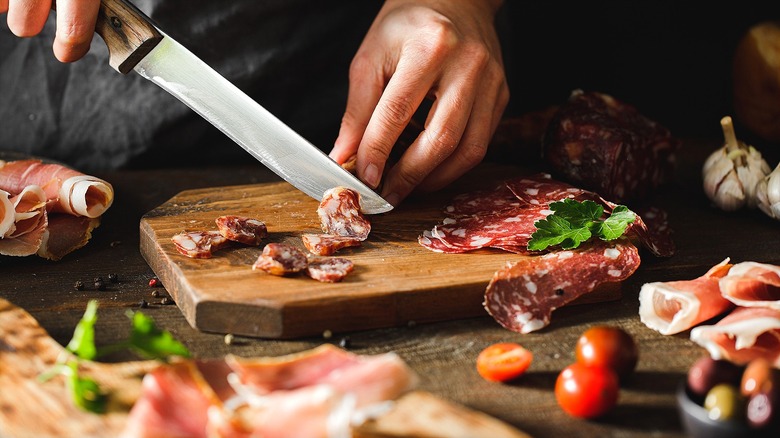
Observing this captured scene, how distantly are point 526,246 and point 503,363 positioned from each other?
0.61m

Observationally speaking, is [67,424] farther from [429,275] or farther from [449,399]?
[429,275]

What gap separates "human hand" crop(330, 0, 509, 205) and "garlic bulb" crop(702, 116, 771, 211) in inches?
30.9

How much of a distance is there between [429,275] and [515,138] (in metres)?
1.19

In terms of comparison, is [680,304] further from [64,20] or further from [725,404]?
[64,20]

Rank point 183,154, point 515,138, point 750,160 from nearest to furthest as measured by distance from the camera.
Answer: point 750,160, point 515,138, point 183,154

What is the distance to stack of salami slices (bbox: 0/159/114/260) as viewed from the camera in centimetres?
239

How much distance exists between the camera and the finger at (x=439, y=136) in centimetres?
261

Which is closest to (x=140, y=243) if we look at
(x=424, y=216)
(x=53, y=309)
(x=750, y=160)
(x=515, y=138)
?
(x=53, y=309)

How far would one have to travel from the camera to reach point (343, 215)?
7.95ft

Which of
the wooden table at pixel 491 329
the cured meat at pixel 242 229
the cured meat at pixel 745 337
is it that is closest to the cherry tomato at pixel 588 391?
the wooden table at pixel 491 329

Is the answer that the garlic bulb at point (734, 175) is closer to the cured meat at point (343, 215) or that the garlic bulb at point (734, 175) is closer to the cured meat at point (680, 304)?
the cured meat at point (680, 304)

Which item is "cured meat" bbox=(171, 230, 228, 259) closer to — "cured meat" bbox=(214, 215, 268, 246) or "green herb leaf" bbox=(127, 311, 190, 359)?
"cured meat" bbox=(214, 215, 268, 246)

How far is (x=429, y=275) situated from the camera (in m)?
2.17

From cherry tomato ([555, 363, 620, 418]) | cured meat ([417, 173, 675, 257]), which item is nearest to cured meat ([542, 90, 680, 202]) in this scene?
cured meat ([417, 173, 675, 257])
